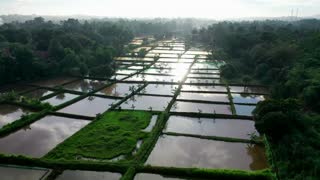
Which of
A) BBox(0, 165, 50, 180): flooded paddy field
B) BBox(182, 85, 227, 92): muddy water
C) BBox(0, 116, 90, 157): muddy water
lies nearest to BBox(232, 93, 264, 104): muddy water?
BBox(182, 85, 227, 92): muddy water

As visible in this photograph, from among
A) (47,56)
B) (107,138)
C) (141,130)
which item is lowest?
(141,130)

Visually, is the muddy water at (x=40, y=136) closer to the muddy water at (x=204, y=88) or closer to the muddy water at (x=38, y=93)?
the muddy water at (x=38, y=93)

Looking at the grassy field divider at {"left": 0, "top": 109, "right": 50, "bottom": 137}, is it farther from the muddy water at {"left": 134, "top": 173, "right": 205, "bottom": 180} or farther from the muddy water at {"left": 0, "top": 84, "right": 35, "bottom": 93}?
the muddy water at {"left": 134, "top": 173, "right": 205, "bottom": 180}

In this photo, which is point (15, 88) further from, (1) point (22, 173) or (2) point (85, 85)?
(1) point (22, 173)

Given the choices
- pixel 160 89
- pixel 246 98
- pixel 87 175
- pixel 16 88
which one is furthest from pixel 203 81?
pixel 87 175

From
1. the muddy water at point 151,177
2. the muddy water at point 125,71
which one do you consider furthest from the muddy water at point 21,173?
the muddy water at point 125,71
